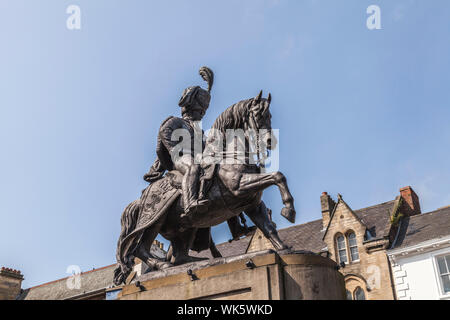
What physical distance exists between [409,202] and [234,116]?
88.1ft

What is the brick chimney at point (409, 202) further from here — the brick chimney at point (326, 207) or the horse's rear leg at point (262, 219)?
the horse's rear leg at point (262, 219)

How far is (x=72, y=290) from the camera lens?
121 ft

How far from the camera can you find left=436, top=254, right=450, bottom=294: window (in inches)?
890

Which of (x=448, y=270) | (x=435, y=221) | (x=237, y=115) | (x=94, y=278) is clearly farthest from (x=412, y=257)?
(x=94, y=278)

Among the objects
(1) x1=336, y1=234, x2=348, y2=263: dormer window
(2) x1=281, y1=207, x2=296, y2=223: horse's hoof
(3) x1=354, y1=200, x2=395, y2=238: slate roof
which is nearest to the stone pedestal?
(2) x1=281, y1=207, x2=296, y2=223: horse's hoof

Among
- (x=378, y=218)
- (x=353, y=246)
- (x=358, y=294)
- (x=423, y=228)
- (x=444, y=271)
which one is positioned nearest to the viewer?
(x=444, y=271)

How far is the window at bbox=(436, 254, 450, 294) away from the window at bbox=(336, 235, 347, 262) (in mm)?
5566

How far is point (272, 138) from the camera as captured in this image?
6859mm

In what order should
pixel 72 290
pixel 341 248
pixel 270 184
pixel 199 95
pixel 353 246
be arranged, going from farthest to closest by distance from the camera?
pixel 72 290 → pixel 341 248 → pixel 353 246 → pixel 199 95 → pixel 270 184

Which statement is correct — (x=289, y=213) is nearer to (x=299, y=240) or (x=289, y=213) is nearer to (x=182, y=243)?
(x=182, y=243)

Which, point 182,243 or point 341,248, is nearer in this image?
point 182,243

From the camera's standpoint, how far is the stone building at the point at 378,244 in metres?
23.5

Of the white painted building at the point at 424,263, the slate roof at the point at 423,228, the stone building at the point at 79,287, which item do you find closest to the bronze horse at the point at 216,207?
the white painted building at the point at 424,263

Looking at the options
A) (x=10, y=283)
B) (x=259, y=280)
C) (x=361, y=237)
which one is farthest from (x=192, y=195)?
(x=10, y=283)
